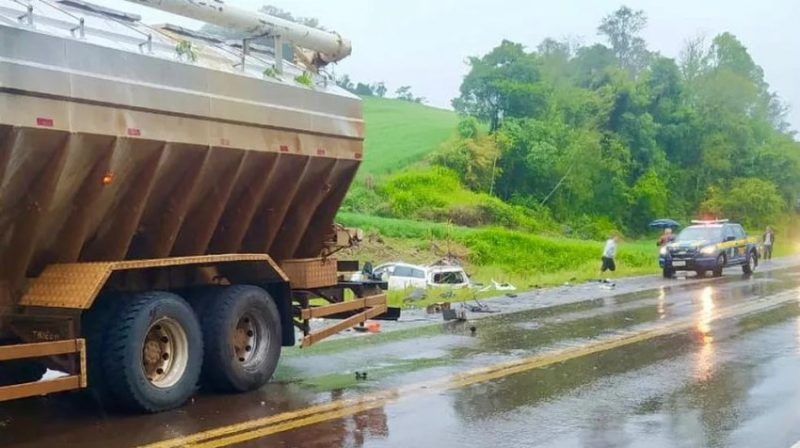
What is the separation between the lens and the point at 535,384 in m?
9.67

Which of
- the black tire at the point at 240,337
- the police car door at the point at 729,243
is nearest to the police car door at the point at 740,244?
the police car door at the point at 729,243

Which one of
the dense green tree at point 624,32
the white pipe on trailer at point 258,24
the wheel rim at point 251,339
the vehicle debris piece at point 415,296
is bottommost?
the vehicle debris piece at point 415,296

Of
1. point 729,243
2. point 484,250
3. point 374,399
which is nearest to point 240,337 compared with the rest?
point 374,399

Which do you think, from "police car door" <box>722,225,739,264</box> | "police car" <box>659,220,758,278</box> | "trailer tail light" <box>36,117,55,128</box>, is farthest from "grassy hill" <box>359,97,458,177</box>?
"trailer tail light" <box>36,117,55,128</box>

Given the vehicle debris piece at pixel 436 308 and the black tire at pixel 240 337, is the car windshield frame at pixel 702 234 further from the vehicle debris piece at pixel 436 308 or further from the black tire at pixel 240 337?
the black tire at pixel 240 337

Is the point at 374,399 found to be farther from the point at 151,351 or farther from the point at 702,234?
the point at 702,234

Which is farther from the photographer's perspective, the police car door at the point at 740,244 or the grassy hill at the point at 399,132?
the grassy hill at the point at 399,132

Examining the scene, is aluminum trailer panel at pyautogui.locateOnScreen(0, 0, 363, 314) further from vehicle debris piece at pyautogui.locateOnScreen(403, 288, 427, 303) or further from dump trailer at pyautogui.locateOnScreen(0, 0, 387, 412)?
vehicle debris piece at pyautogui.locateOnScreen(403, 288, 427, 303)

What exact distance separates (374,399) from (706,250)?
21.6 meters

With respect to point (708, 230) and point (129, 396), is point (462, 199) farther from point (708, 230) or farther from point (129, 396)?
point (129, 396)

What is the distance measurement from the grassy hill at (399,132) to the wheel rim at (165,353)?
1449 inches

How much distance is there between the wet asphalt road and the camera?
7395 millimetres

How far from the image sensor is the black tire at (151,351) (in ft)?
25.7

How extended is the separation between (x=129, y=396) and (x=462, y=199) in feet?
146
